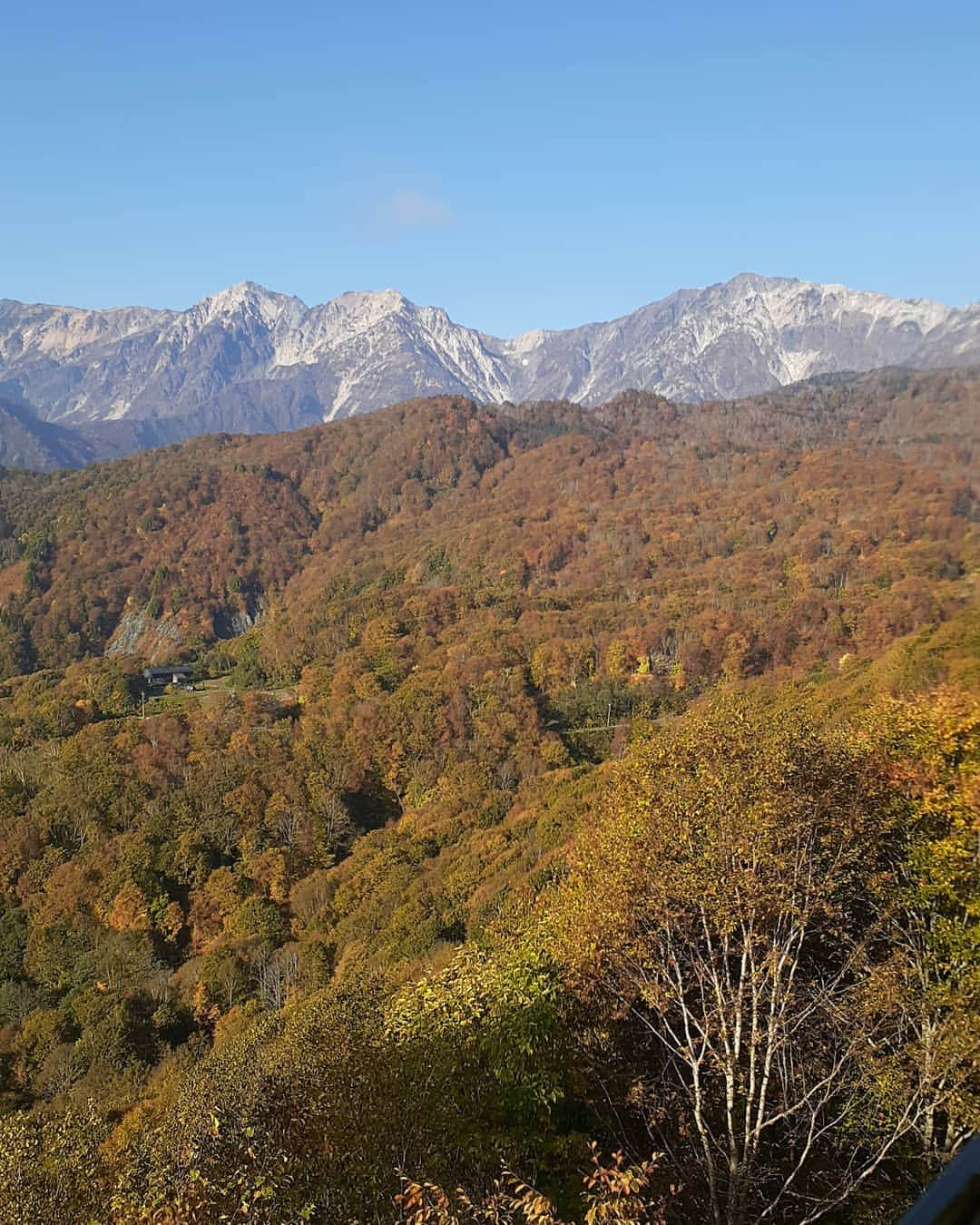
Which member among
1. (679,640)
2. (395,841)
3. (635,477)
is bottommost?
(395,841)

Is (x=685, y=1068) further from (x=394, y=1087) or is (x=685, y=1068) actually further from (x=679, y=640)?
(x=679, y=640)

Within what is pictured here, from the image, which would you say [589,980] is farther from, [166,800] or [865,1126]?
[166,800]

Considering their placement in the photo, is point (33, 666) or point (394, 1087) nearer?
point (394, 1087)

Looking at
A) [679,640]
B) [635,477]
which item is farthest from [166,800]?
[635,477]

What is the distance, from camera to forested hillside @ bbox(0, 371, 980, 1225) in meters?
11.0

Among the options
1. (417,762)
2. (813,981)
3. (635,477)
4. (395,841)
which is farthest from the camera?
(635,477)

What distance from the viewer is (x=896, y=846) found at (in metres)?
12.2

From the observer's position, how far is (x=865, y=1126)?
36.9 ft

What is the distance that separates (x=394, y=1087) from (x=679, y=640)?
260 feet

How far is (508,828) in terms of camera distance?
170 ft

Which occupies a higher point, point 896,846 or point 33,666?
point 896,846

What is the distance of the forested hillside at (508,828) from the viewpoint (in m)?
11.0

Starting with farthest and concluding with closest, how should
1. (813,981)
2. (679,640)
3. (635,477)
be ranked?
(635,477) → (679,640) → (813,981)

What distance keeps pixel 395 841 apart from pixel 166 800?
19.1 m
